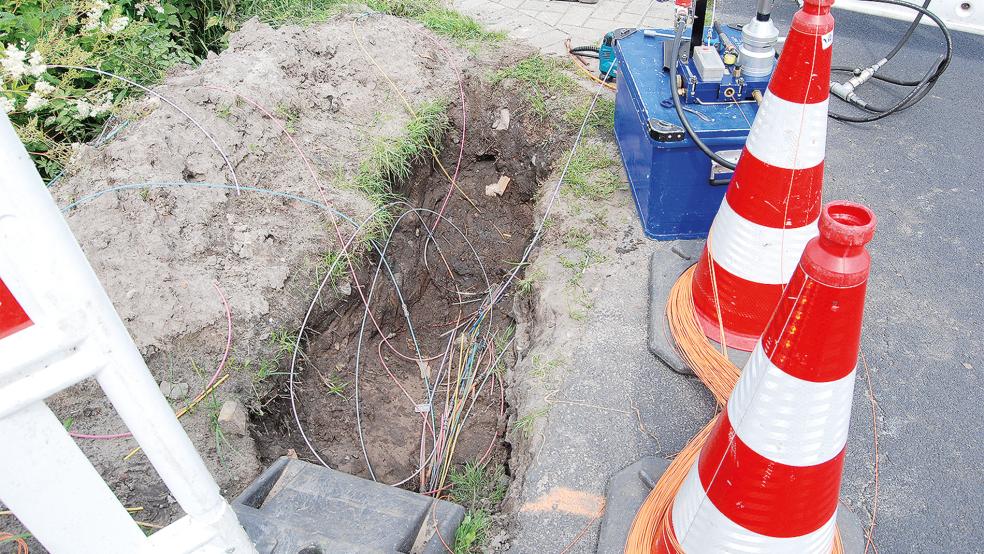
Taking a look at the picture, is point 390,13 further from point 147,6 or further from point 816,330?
point 816,330

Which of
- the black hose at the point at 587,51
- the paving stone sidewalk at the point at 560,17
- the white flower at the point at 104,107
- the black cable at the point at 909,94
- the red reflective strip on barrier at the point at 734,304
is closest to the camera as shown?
the red reflective strip on barrier at the point at 734,304

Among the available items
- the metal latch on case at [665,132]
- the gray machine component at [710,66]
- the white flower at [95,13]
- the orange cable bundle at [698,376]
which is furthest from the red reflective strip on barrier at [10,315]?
the white flower at [95,13]

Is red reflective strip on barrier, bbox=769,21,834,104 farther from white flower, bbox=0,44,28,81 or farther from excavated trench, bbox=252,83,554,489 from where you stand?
white flower, bbox=0,44,28,81

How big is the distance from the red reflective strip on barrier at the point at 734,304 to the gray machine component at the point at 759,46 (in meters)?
0.97

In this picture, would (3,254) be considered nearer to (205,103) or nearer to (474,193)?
(205,103)

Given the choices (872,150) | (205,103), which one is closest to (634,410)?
(872,150)

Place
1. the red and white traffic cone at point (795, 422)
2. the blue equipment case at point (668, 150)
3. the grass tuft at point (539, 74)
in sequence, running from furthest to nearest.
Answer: the grass tuft at point (539, 74)
the blue equipment case at point (668, 150)
the red and white traffic cone at point (795, 422)

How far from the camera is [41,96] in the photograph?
364 cm

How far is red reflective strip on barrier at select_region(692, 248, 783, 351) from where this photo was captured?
2377 mm

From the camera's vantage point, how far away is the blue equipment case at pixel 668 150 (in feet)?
9.31

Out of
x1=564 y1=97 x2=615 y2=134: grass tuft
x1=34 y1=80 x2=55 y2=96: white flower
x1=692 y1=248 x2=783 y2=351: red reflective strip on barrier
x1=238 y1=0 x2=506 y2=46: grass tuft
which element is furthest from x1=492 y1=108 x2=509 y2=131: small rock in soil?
x1=34 y1=80 x2=55 y2=96: white flower

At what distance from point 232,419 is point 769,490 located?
79.2 inches

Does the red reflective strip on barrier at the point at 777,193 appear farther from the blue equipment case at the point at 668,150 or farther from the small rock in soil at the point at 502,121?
the small rock in soil at the point at 502,121

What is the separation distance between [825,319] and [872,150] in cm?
304
